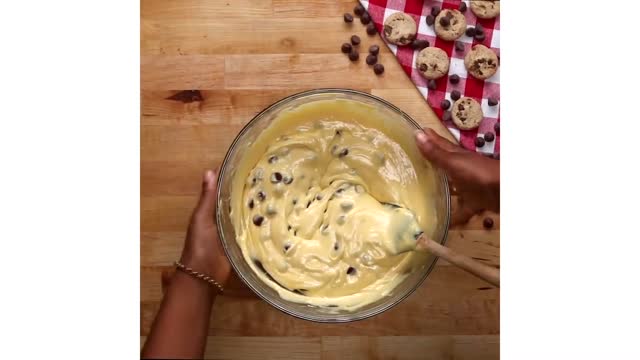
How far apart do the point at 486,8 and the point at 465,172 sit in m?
0.46

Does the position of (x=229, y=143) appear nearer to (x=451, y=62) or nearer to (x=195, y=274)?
(x=195, y=274)

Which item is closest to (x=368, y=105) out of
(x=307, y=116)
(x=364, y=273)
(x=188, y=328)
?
(x=307, y=116)

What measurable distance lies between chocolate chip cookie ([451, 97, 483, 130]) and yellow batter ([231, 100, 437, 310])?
17 centimetres

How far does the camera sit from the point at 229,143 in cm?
180

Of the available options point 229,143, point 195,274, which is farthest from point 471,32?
point 195,274

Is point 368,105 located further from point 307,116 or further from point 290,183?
point 290,183

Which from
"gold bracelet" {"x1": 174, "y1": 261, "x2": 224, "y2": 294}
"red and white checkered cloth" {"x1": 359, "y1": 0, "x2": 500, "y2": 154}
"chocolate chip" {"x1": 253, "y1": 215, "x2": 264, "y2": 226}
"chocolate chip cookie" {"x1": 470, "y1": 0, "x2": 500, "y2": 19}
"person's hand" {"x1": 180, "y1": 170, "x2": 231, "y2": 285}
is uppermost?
"chocolate chip cookie" {"x1": 470, "y1": 0, "x2": 500, "y2": 19}

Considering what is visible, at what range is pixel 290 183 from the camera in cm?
174

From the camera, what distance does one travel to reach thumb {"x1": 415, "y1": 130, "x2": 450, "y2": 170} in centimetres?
171

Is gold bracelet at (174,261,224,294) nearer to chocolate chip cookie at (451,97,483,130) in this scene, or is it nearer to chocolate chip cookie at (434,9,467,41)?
chocolate chip cookie at (451,97,483,130)

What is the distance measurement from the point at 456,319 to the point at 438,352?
0.33ft

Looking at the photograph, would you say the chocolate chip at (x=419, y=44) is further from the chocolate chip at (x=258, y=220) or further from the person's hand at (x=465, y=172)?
the chocolate chip at (x=258, y=220)

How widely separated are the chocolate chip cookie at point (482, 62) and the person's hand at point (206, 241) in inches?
30.2

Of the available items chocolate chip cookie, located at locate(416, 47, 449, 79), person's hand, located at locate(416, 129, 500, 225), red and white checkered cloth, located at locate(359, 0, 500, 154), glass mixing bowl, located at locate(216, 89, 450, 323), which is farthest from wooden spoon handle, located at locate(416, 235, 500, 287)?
chocolate chip cookie, located at locate(416, 47, 449, 79)
